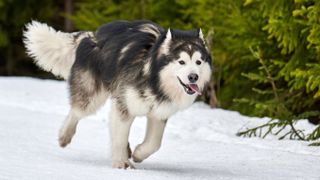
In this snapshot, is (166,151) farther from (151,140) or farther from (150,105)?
(150,105)

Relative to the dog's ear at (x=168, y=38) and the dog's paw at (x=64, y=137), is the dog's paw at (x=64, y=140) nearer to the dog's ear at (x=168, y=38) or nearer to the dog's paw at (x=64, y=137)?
the dog's paw at (x=64, y=137)

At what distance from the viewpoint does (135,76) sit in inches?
285

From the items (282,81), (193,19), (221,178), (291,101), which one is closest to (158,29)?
(221,178)

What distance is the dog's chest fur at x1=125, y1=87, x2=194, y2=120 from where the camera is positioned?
708 centimetres

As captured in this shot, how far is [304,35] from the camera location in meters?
9.57

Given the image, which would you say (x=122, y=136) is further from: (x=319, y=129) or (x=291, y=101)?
(x=291, y=101)

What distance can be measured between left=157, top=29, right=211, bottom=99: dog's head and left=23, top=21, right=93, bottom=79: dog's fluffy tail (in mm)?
1841

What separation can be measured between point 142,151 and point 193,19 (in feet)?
22.9

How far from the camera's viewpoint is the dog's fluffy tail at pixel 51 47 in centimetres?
861

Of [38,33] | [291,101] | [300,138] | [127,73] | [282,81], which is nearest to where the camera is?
[127,73]

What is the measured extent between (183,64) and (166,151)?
2.27 m

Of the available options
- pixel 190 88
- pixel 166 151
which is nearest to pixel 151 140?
pixel 190 88

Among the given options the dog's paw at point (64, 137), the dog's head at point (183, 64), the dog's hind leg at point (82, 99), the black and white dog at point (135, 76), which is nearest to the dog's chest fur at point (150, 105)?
the black and white dog at point (135, 76)

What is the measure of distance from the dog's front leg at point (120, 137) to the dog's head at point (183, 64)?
0.57m
